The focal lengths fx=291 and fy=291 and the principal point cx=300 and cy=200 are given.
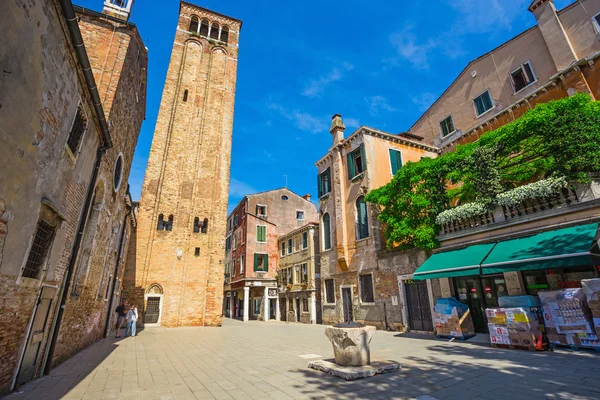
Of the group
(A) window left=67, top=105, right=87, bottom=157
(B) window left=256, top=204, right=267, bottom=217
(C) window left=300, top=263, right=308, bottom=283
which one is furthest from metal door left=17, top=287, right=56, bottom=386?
(B) window left=256, top=204, right=267, bottom=217

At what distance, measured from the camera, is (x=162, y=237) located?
19.5 meters

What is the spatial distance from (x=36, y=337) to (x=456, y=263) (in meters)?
11.9

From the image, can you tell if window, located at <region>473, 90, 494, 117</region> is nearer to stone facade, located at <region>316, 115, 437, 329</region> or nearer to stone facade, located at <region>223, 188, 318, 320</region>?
stone facade, located at <region>316, 115, 437, 329</region>

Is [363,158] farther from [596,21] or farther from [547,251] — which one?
[596,21]

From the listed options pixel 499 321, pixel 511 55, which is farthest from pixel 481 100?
pixel 499 321

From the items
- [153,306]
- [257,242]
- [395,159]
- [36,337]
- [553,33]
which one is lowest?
[36,337]

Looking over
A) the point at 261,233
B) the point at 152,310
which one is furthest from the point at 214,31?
the point at 152,310

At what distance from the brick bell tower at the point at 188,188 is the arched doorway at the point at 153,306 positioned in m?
0.06

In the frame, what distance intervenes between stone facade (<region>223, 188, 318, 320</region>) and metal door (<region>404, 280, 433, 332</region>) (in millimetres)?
16275

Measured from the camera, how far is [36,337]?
19.5ft

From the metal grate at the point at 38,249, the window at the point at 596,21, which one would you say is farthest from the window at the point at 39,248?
the window at the point at 596,21

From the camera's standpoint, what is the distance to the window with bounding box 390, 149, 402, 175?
59.4 ft

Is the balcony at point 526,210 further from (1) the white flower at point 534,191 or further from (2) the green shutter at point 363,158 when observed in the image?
(2) the green shutter at point 363,158

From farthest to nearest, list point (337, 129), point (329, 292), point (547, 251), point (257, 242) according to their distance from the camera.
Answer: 1. point (257, 242)
2. point (337, 129)
3. point (329, 292)
4. point (547, 251)
